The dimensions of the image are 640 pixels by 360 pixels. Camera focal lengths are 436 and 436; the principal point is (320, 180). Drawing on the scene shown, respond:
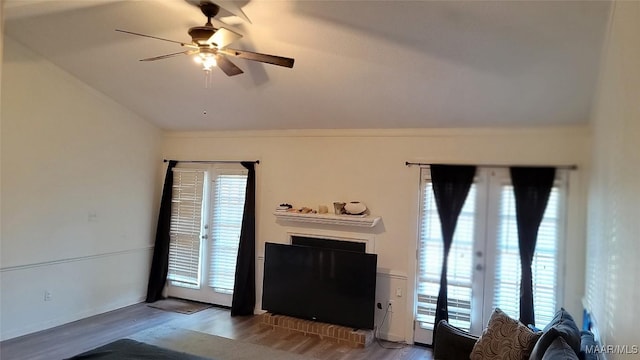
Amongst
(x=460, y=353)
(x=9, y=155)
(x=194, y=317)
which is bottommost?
(x=194, y=317)

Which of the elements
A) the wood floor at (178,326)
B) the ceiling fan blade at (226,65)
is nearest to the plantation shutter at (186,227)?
the wood floor at (178,326)

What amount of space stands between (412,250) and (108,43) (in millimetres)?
3884

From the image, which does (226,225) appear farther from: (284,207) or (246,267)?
(284,207)

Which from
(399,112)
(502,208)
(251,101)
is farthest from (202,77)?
(502,208)

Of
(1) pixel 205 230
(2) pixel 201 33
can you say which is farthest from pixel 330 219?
(2) pixel 201 33

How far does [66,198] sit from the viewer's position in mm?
5230

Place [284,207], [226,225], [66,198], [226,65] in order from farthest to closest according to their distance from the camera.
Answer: [226,225] < [284,207] < [66,198] < [226,65]

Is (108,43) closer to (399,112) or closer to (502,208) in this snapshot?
(399,112)

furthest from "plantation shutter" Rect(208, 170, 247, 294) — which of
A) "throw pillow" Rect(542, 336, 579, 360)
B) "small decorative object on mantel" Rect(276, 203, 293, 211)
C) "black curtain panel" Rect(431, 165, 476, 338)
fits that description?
"throw pillow" Rect(542, 336, 579, 360)

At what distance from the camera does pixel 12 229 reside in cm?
467

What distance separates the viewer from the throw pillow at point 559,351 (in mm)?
2297

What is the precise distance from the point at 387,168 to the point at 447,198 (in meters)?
0.78

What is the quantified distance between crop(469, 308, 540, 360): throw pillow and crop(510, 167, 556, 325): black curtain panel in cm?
154

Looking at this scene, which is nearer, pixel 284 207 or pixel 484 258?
pixel 484 258
